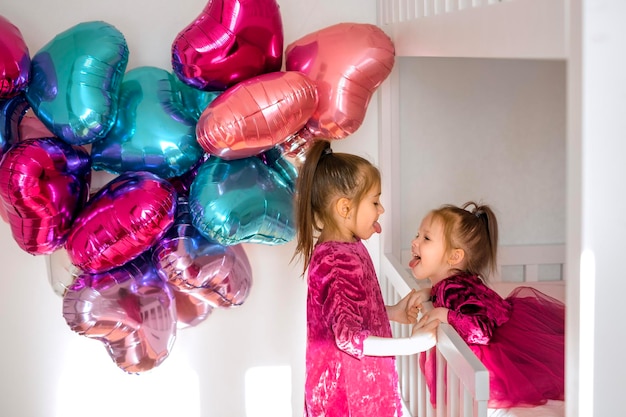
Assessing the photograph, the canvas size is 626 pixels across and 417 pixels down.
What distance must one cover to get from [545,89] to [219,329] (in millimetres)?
1230

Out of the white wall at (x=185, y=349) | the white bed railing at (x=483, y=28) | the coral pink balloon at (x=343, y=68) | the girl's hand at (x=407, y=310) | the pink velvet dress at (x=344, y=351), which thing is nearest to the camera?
the white bed railing at (x=483, y=28)

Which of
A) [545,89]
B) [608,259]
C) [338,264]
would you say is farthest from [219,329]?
[608,259]

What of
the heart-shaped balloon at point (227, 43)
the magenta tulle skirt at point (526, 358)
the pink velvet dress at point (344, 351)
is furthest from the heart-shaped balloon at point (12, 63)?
the magenta tulle skirt at point (526, 358)

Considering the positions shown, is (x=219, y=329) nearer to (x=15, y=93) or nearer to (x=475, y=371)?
(x=15, y=93)

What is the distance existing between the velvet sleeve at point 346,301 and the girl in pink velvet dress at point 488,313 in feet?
0.51

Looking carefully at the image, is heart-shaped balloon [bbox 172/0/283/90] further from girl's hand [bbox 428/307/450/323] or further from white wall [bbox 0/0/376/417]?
girl's hand [bbox 428/307/450/323]

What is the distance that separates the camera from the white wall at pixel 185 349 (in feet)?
8.38

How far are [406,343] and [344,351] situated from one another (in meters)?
0.19

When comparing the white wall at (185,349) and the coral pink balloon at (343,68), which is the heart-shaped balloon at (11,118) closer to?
the white wall at (185,349)

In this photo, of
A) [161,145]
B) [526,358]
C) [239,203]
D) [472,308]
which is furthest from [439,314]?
[161,145]

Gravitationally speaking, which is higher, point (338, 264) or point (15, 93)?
point (15, 93)

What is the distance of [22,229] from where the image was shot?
6.57ft

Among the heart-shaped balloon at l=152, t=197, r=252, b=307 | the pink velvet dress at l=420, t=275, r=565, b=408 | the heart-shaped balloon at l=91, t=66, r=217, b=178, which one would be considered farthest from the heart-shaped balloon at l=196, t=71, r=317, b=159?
the pink velvet dress at l=420, t=275, r=565, b=408

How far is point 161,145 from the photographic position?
2.08 meters
